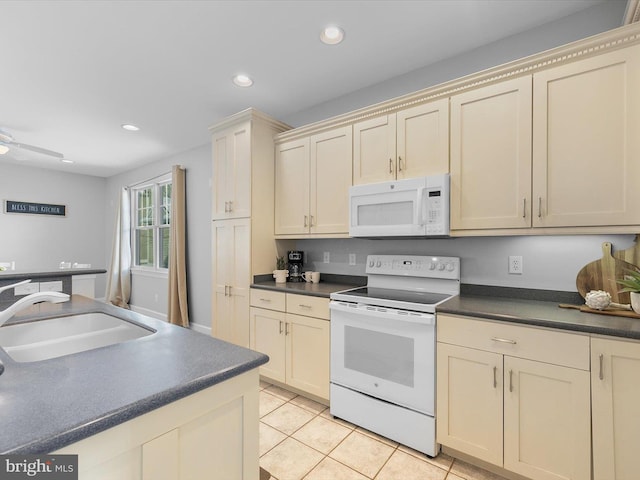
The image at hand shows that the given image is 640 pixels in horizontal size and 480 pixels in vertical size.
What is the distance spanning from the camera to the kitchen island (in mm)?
598

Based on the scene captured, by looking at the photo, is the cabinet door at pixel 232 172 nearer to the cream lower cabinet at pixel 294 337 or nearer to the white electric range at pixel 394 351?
the cream lower cabinet at pixel 294 337

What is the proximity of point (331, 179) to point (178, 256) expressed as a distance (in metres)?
2.81

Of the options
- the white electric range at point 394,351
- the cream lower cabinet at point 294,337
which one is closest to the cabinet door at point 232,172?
the cream lower cabinet at point 294,337

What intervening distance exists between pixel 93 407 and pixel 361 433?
1.88 metres

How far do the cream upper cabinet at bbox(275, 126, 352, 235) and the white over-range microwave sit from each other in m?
0.17

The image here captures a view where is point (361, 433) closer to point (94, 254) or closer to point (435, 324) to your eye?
point (435, 324)

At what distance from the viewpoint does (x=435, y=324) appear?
1.80 m

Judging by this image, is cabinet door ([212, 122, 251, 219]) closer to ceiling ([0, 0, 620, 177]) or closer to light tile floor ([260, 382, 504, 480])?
ceiling ([0, 0, 620, 177])

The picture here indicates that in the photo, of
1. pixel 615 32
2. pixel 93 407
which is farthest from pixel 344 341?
pixel 615 32

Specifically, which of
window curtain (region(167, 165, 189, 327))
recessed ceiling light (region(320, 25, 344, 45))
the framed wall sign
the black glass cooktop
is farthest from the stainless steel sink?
the framed wall sign

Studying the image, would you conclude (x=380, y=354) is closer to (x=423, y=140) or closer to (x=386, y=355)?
(x=386, y=355)

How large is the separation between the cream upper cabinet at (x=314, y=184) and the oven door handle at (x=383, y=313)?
67 cm

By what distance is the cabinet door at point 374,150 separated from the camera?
91.5 inches

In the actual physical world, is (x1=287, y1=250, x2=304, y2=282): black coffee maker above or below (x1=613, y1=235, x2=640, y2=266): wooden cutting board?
below
